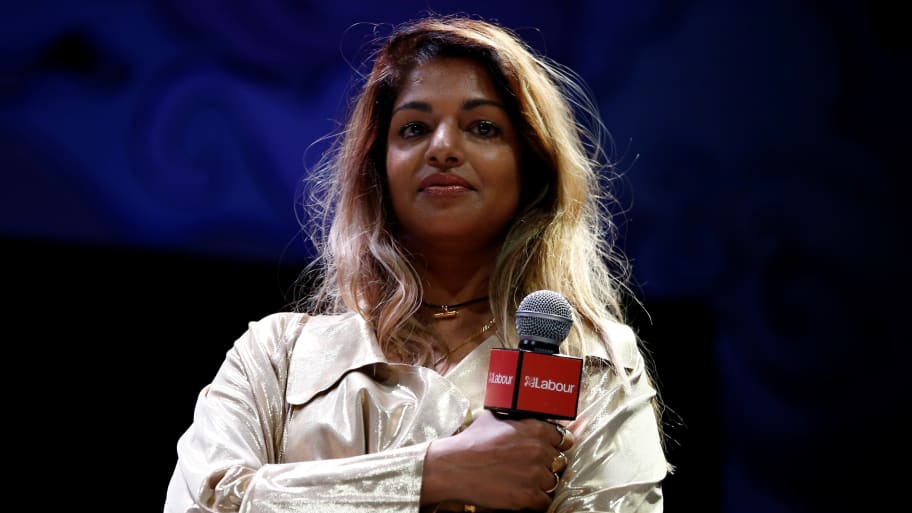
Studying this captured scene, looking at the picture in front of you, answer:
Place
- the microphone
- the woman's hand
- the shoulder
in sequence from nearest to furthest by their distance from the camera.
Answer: the microphone → the woman's hand → the shoulder

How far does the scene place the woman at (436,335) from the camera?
1.58m

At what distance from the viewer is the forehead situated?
1.96 meters

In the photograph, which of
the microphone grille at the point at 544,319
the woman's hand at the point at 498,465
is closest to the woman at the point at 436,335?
the woman's hand at the point at 498,465

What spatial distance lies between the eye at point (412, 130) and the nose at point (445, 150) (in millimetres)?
60

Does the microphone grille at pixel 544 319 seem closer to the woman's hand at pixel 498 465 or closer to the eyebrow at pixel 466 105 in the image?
the woman's hand at pixel 498 465

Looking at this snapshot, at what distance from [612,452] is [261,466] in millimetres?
574

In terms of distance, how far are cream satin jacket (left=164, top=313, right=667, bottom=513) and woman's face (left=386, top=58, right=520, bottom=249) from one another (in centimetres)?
25

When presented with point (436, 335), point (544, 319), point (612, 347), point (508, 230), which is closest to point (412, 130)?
point (508, 230)

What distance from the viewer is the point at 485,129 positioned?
197 cm

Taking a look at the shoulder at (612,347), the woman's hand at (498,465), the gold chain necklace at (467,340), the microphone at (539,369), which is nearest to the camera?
the microphone at (539,369)

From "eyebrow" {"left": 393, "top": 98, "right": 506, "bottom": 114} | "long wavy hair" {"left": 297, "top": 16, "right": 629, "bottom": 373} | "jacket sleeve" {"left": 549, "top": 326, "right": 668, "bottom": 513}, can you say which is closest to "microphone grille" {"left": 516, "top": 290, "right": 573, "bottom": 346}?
"jacket sleeve" {"left": 549, "top": 326, "right": 668, "bottom": 513}

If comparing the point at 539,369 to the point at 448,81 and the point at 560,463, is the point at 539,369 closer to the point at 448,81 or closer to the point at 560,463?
the point at 560,463

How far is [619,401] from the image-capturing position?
5.62 feet

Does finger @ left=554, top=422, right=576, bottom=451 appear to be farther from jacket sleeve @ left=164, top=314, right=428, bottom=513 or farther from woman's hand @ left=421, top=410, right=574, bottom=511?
jacket sleeve @ left=164, top=314, right=428, bottom=513
